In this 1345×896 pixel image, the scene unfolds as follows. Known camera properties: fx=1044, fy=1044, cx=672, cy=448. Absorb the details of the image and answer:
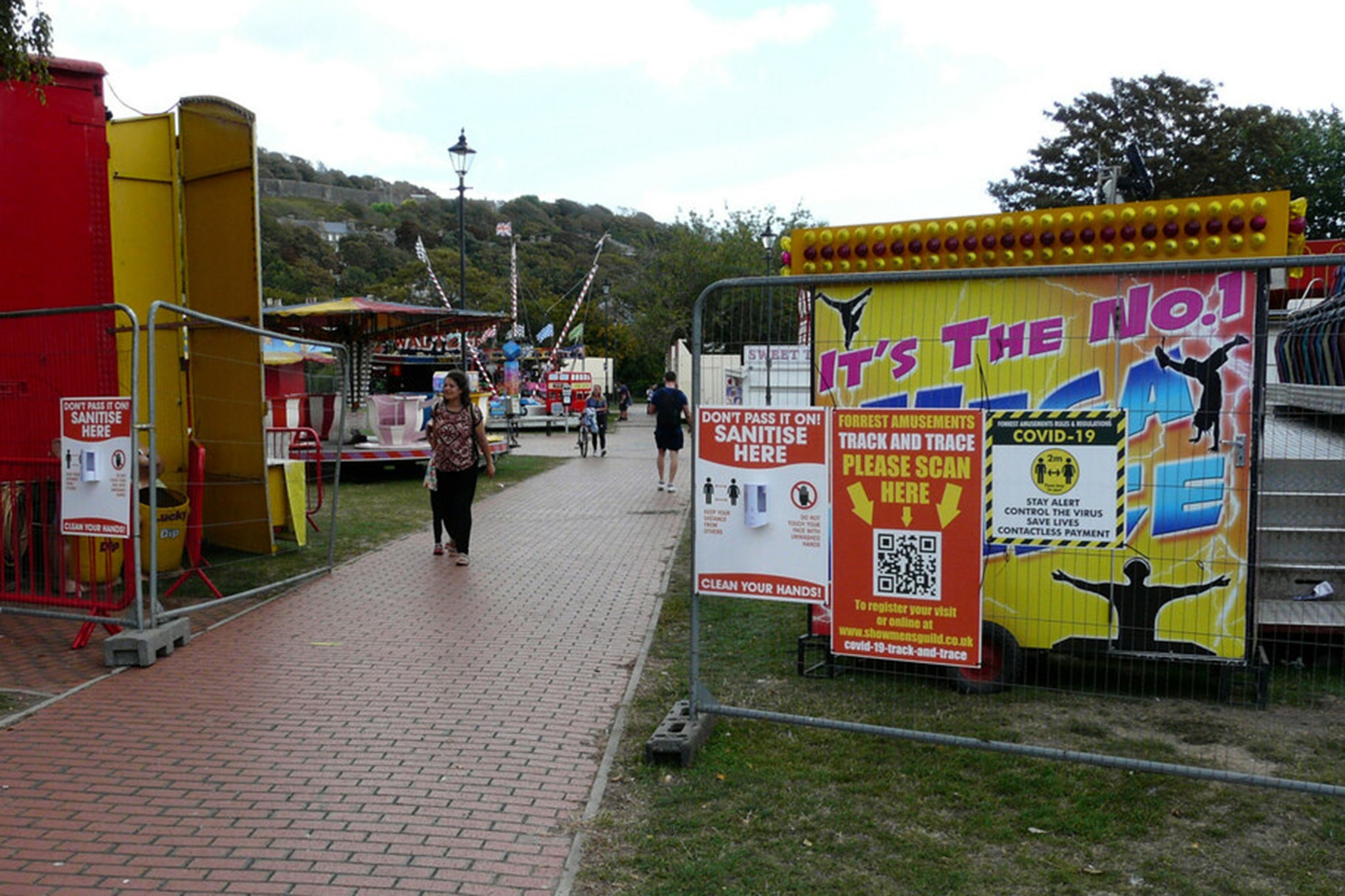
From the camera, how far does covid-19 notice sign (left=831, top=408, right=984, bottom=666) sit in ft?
15.4

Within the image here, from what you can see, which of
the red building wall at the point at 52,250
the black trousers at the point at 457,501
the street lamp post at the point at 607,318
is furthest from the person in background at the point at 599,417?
the street lamp post at the point at 607,318

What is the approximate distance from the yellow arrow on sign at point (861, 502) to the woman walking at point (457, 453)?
5.72m

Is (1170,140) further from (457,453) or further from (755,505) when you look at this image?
(755,505)

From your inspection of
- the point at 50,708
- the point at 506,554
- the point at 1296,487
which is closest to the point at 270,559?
the point at 506,554

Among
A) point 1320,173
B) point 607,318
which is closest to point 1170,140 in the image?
point 1320,173

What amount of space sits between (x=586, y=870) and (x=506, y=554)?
23.7 ft

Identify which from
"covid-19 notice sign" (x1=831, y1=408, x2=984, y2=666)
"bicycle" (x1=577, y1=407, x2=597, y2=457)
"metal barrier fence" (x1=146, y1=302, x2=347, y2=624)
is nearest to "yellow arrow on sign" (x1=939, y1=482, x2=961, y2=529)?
"covid-19 notice sign" (x1=831, y1=408, x2=984, y2=666)

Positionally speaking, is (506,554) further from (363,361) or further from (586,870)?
(363,361)

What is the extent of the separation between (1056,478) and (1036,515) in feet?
0.62

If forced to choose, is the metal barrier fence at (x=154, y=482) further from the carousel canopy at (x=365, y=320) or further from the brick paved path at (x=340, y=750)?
the carousel canopy at (x=365, y=320)

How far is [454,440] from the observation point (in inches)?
396

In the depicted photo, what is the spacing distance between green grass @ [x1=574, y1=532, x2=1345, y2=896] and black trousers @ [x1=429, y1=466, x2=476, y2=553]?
180 inches

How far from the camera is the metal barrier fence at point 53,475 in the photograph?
7086mm

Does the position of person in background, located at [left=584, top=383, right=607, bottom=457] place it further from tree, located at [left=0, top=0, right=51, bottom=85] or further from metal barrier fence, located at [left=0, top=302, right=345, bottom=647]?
tree, located at [left=0, top=0, right=51, bottom=85]
